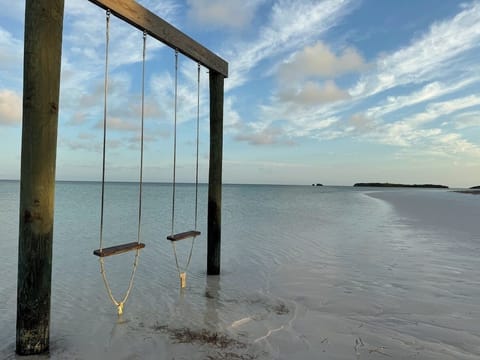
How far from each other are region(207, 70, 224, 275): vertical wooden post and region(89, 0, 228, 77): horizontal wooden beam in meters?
0.27

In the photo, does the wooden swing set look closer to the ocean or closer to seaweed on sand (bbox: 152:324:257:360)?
the ocean

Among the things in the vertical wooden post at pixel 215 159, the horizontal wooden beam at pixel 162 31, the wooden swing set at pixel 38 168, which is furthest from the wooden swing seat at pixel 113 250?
the horizontal wooden beam at pixel 162 31

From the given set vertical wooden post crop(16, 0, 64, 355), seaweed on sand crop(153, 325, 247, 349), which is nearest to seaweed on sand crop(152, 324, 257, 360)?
seaweed on sand crop(153, 325, 247, 349)

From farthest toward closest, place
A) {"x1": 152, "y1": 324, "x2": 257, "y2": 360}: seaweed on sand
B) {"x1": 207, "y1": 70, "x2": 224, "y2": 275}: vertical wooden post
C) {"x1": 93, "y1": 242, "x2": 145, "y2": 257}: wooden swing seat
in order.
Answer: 1. {"x1": 207, "y1": 70, "x2": 224, "y2": 275}: vertical wooden post
2. {"x1": 93, "y1": 242, "x2": 145, "y2": 257}: wooden swing seat
3. {"x1": 152, "y1": 324, "x2": 257, "y2": 360}: seaweed on sand

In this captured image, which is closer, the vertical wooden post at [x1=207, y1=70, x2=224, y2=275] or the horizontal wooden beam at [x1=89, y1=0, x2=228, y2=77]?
the horizontal wooden beam at [x1=89, y1=0, x2=228, y2=77]

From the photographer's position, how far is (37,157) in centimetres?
321

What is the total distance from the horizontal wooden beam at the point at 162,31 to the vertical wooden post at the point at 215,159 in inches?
10.7

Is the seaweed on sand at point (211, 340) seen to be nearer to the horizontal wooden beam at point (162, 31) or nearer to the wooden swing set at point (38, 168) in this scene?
the wooden swing set at point (38, 168)

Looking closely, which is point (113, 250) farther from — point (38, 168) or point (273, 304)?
point (273, 304)

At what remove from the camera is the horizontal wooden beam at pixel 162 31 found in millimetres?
3951

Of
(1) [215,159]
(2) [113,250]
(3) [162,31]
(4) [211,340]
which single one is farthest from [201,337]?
(3) [162,31]

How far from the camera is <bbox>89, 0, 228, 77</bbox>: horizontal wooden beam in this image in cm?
395

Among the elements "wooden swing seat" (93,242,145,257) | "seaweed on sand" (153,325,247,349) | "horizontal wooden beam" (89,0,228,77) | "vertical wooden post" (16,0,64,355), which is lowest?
"seaweed on sand" (153,325,247,349)

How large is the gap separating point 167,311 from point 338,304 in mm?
2431
